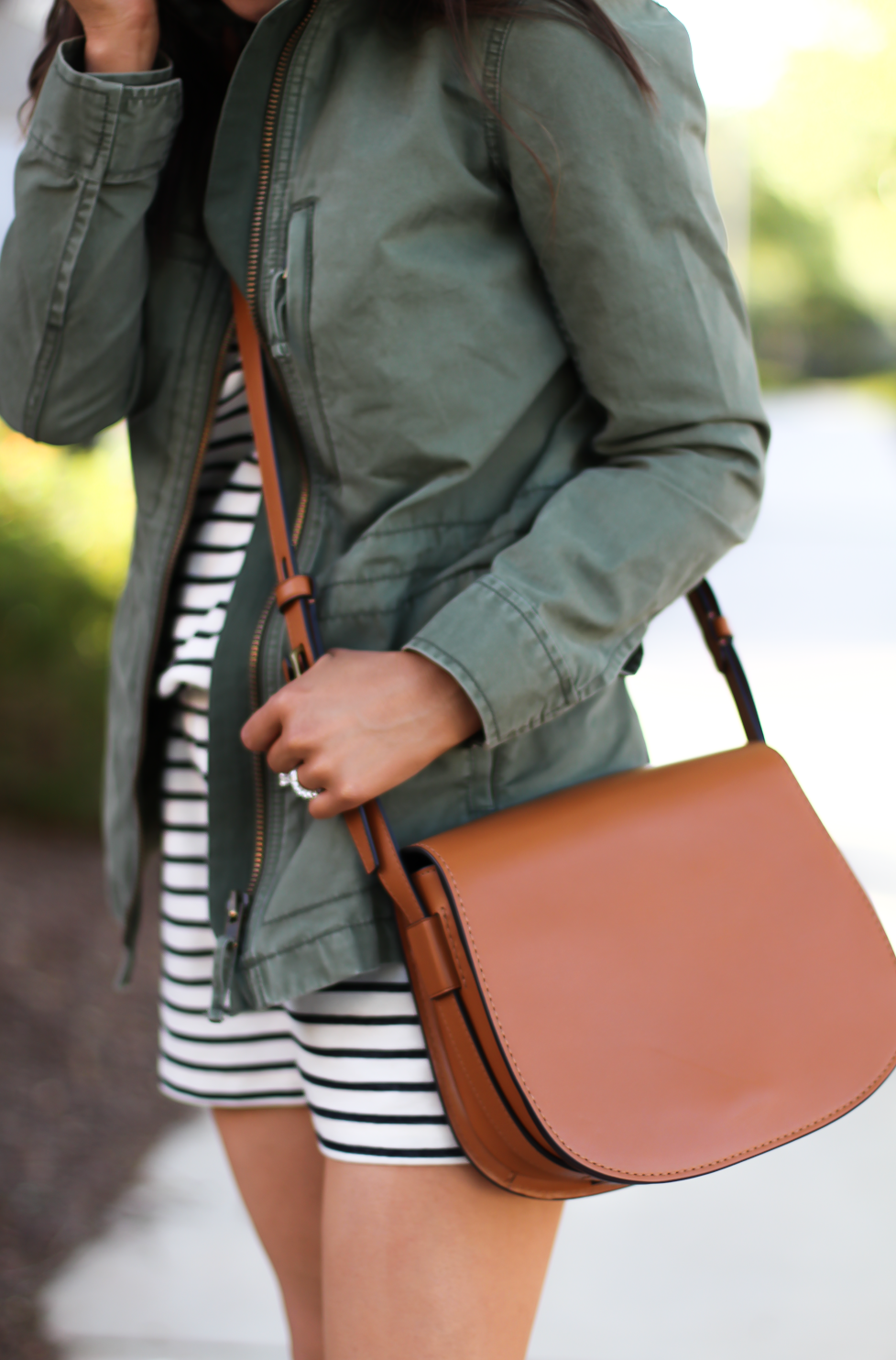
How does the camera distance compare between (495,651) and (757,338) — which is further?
(757,338)

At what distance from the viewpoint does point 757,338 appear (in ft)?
116

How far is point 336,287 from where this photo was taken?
1068mm

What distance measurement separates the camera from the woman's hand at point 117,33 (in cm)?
117

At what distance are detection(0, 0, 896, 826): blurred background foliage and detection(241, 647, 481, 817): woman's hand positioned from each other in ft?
2.54

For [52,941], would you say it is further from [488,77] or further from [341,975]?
[488,77]

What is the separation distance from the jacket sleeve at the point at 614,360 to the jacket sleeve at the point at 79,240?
0.40m

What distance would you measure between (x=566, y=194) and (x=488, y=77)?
129mm

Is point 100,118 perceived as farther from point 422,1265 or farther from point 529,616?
point 422,1265

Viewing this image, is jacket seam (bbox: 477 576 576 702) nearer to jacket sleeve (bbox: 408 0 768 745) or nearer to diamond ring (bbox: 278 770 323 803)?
jacket sleeve (bbox: 408 0 768 745)

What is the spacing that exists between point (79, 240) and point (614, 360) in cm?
59

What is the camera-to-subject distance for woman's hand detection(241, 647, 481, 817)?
1.02m

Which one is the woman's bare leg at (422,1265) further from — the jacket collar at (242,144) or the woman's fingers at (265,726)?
the jacket collar at (242,144)

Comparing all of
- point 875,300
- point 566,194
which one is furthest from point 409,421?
point 875,300

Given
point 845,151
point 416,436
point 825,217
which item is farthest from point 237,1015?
point 825,217
